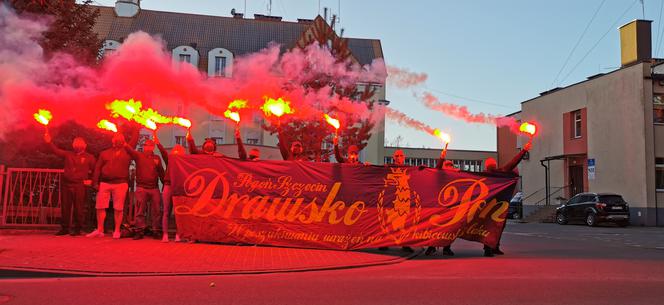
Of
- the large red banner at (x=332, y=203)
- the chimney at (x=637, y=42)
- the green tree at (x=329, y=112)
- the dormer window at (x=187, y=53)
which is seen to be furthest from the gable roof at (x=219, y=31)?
the large red banner at (x=332, y=203)

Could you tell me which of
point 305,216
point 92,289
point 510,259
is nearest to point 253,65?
point 305,216

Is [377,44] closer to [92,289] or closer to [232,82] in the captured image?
[232,82]

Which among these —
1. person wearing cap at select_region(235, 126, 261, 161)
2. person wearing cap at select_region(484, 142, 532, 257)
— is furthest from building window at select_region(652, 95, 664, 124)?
person wearing cap at select_region(235, 126, 261, 161)

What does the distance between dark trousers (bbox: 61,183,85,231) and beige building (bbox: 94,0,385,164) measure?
22804mm

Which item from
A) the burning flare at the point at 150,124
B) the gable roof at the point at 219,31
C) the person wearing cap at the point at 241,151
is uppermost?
the gable roof at the point at 219,31

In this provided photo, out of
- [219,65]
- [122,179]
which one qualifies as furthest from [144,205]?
[219,65]

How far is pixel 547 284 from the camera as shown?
743 cm

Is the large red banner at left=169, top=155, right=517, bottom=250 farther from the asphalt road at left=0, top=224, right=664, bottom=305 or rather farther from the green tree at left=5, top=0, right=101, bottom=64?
the green tree at left=5, top=0, right=101, bottom=64

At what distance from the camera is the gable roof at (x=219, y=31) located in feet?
126

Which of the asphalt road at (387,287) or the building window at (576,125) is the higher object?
the building window at (576,125)

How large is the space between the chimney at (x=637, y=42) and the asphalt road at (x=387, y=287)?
87.1 feet

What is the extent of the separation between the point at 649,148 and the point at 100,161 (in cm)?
2600

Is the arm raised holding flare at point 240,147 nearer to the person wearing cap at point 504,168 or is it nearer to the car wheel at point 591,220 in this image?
the person wearing cap at point 504,168

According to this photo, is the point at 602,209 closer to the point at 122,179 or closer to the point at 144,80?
the point at 144,80
